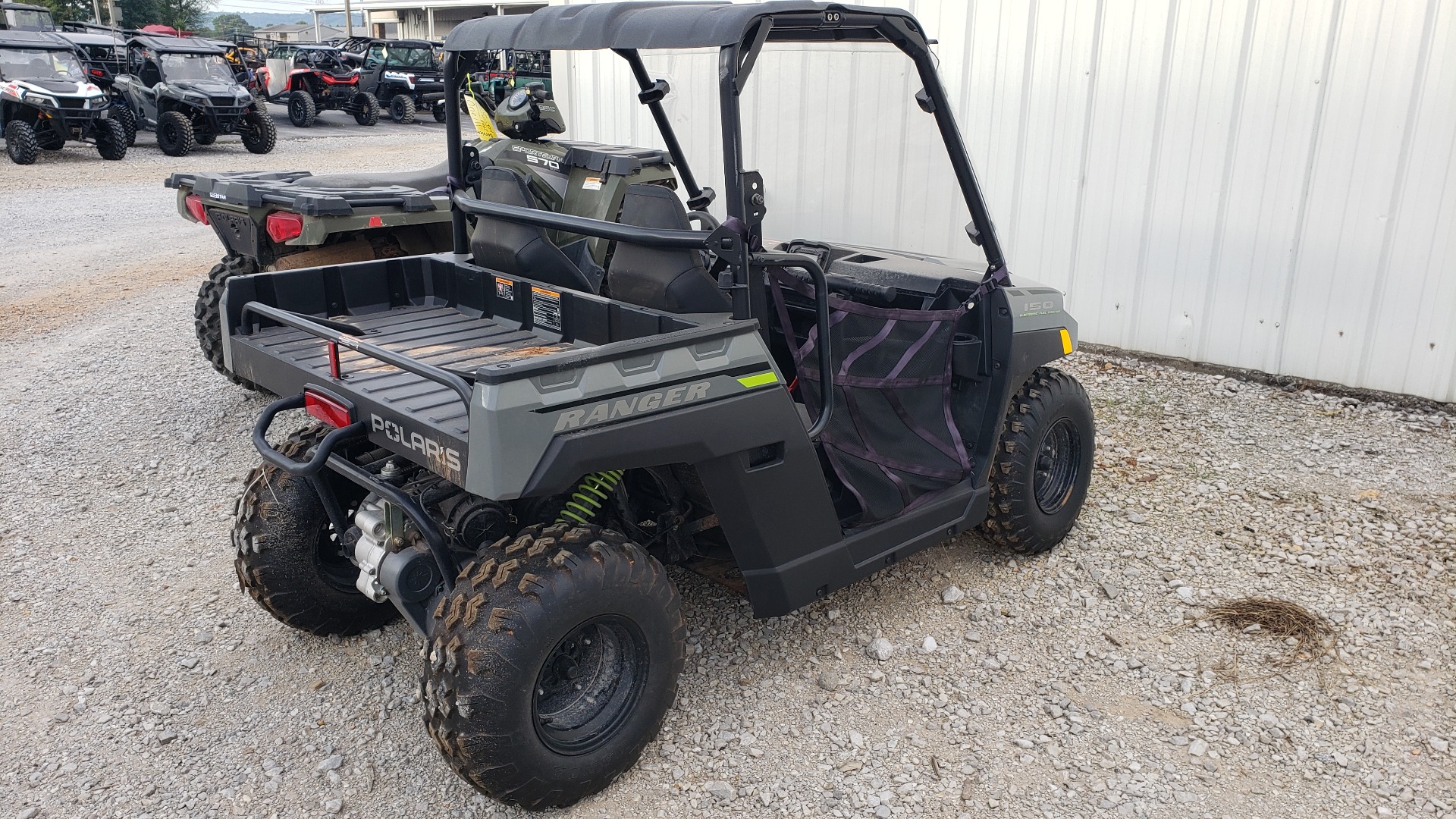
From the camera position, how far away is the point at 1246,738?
309cm

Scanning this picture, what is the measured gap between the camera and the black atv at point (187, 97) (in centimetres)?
1636

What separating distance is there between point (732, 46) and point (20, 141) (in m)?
15.6

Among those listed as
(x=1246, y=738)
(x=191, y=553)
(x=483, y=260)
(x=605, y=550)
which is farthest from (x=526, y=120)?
(x=1246, y=738)

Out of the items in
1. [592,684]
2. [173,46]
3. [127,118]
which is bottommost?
[592,684]

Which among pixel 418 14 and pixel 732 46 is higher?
pixel 418 14

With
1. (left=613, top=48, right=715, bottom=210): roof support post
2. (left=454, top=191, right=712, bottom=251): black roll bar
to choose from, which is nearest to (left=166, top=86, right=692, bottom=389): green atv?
(left=613, top=48, right=715, bottom=210): roof support post

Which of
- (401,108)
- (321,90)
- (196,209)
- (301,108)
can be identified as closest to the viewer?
(196,209)

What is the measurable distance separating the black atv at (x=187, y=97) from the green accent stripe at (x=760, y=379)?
1630 centimetres

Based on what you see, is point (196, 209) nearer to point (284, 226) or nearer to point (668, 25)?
point (284, 226)

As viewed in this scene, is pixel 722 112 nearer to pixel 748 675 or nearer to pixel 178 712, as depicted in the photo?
pixel 748 675

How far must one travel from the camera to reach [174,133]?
16.4m

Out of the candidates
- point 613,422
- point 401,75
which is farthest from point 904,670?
point 401,75

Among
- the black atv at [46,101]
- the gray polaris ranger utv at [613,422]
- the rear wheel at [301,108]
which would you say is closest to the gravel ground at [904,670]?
the gray polaris ranger utv at [613,422]

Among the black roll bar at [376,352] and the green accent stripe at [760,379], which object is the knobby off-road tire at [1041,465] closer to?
the green accent stripe at [760,379]
